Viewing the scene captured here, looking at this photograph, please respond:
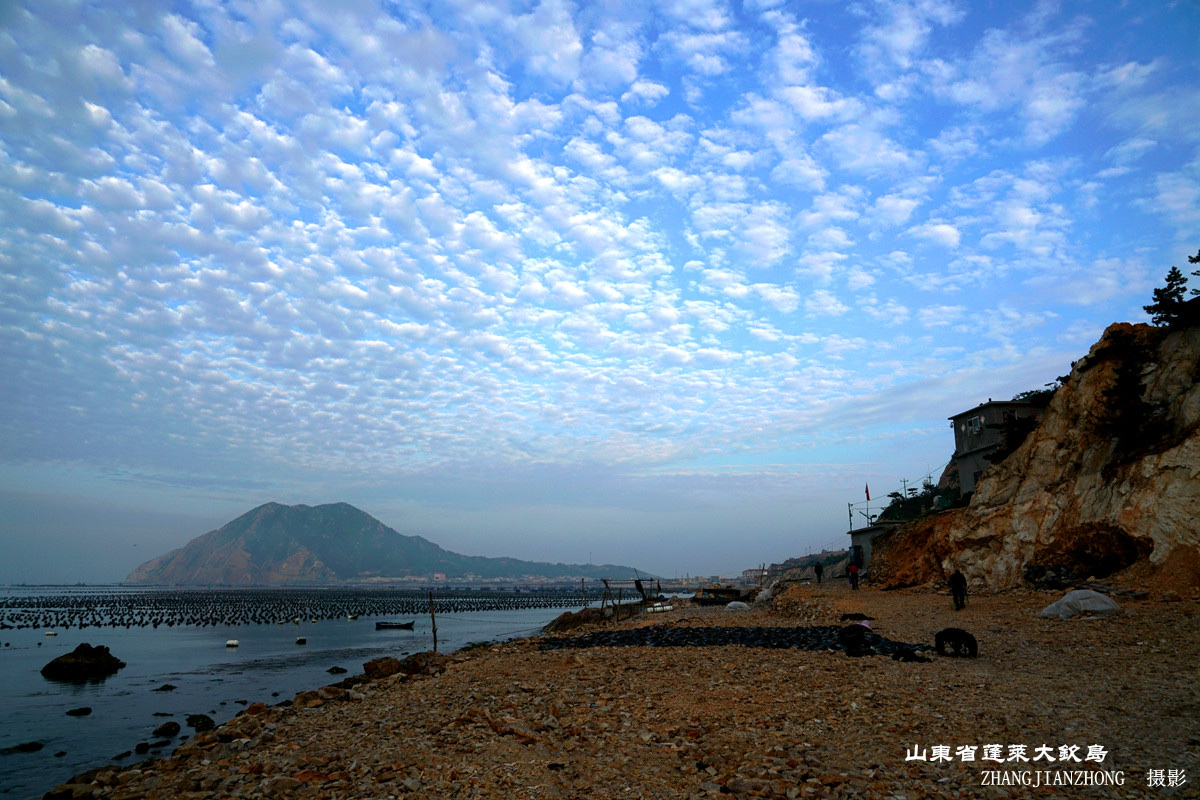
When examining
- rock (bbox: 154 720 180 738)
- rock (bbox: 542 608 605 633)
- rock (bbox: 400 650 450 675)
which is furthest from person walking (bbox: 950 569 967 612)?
rock (bbox: 154 720 180 738)

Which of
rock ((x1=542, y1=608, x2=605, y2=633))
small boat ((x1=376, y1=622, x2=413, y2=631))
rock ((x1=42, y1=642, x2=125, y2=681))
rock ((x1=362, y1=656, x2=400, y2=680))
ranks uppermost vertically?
rock ((x1=362, y1=656, x2=400, y2=680))

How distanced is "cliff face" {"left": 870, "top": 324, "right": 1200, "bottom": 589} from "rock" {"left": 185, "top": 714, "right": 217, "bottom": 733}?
2896 centimetres

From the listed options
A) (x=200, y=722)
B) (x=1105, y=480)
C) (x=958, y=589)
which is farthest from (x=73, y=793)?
(x=1105, y=480)

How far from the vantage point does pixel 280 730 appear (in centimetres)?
1377

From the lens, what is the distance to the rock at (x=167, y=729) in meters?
17.4

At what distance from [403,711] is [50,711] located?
16699 mm

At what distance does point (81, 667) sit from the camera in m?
29.4

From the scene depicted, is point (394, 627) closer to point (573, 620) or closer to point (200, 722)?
point (573, 620)

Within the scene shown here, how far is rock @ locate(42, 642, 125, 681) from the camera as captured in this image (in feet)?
94.9

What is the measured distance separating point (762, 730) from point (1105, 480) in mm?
20883

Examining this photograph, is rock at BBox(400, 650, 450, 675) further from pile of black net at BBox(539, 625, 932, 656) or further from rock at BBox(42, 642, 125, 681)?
rock at BBox(42, 642, 125, 681)

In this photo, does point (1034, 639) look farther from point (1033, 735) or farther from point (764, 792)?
point (764, 792)

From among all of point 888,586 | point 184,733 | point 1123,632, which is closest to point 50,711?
point 184,733

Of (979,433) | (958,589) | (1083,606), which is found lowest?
(958,589)
